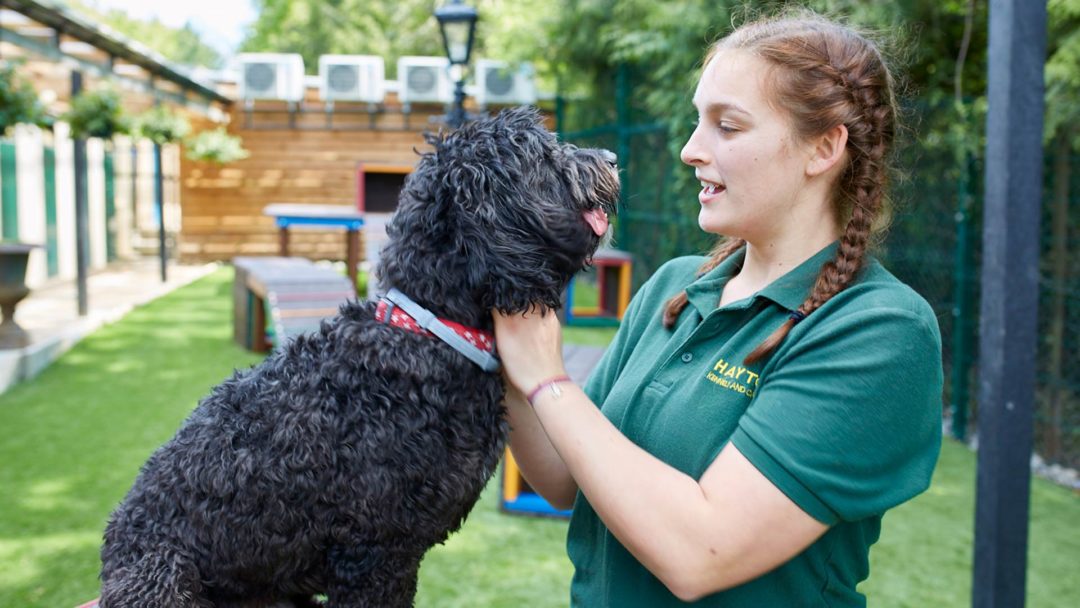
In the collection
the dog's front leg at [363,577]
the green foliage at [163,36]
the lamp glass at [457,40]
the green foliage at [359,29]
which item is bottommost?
the dog's front leg at [363,577]

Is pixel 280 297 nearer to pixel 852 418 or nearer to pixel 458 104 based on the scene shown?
pixel 458 104

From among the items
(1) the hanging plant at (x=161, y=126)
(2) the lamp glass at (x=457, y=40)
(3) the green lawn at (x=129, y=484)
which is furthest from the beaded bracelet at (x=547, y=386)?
(1) the hanging plant at (x=161, y=126)

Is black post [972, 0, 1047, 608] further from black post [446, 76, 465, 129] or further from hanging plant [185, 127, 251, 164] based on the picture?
hanging plant [185, 127, 251, 164]

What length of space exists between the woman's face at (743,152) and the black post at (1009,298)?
61.1 inches

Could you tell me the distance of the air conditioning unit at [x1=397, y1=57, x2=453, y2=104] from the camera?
67.7ft

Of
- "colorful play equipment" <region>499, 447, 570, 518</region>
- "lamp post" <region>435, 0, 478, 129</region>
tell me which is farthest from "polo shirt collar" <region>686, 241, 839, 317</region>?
"lamp post" <region>435, 0, 478, 129</region>

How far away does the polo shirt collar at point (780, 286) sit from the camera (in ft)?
5.52

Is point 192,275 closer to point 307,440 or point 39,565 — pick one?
point 39,565

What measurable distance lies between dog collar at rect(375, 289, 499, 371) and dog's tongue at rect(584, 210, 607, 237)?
30cm

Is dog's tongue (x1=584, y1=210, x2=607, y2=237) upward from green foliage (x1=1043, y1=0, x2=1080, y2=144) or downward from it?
downward

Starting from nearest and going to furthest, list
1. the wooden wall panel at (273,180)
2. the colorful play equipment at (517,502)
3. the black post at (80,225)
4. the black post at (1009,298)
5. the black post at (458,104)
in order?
the black post at (1009,298), the colorful play equipment at (517,502), the black post at (458,104), the black post at (80,225), the wooden wall panel at (273,180)

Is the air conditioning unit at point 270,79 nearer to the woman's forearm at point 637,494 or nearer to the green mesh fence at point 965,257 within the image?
the green mesh fence at point 965,257

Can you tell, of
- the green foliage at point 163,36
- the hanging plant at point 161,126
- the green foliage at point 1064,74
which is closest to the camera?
the green foliage at point 1064,74

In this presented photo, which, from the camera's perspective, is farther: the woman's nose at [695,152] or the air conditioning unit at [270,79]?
the air conditioning unit at [270,79]
